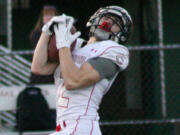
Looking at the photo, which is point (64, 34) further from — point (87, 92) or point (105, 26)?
point (87, 92)

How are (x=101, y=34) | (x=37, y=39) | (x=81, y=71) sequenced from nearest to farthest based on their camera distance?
(x=81, y=71)
(x=101, y=34)
(x=37, y=39)

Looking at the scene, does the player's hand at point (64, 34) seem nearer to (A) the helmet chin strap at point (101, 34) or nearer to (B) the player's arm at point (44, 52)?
(B) the player's arm at point (44, 52)

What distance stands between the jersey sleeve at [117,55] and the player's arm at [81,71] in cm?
4

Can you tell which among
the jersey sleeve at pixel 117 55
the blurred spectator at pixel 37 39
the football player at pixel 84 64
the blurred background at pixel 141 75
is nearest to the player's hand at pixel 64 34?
the football player at pixel 84 64

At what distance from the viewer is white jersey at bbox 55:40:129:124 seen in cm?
333

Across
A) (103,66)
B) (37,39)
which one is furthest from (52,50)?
(37,39)

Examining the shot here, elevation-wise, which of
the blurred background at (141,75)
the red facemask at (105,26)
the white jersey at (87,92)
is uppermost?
the red facemask at (105,26)

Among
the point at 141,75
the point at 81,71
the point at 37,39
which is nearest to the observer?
the point at 81,71

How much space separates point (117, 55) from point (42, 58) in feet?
1.66

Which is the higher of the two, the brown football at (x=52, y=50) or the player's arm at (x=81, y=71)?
the brown football at (x=52, y=50)

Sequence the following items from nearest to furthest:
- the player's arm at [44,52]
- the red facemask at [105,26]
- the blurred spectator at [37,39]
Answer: the player's arm at [44,52], the red facemask at [105,26], the blurred spectator at [37,39]

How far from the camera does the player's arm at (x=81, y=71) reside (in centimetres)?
318

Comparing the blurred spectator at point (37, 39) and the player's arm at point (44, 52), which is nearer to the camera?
the player's arm at point (44, 52)

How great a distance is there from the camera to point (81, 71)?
3.22 meters
